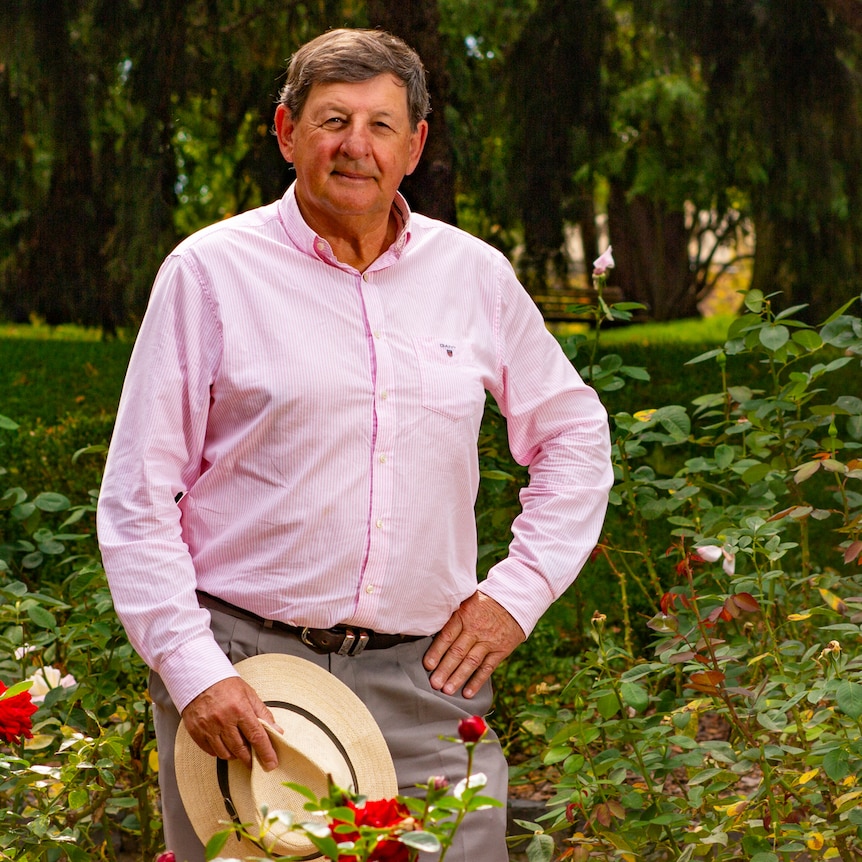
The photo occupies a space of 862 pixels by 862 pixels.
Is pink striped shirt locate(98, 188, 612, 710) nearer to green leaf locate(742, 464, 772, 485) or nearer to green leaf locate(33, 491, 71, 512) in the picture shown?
green leaf locate(742, 464, 772, 485)

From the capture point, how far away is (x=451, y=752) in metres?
2.06

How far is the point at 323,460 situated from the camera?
195cm

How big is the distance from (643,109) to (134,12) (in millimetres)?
3332

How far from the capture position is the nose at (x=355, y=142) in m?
2.02

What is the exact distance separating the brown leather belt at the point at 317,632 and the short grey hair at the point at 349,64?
0.83m

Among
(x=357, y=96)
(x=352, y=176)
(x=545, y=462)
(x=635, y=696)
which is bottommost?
(x=635, y=696)

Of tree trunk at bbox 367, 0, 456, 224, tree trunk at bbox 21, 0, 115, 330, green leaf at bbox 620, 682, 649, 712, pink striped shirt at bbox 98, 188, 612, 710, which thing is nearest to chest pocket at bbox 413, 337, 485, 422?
pink striped shirt at bbox 98, 188, 612, 710

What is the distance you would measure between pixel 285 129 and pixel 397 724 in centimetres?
104

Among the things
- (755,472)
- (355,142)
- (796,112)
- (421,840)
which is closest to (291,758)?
(421,840)

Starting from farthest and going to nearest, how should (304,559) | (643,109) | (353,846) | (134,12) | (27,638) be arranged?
(643,109)
(134,12)
(27,638)
(304,559)
(353,846)

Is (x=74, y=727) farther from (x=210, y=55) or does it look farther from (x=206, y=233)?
(x=210, y=55)

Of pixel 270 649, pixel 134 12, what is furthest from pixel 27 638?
pixel 134 12

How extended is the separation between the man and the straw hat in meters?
0.04

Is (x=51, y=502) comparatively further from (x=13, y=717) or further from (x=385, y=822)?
(x=385, y=822)
